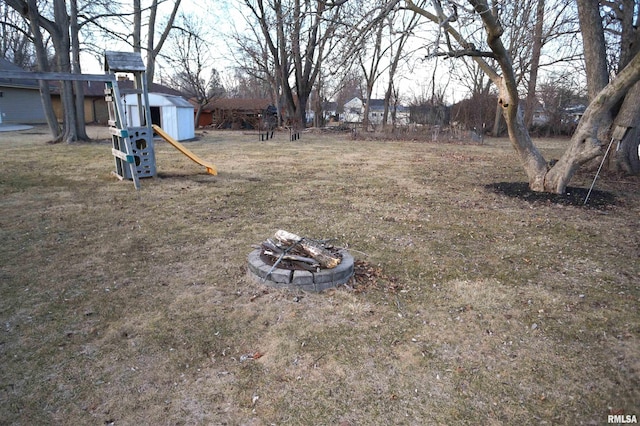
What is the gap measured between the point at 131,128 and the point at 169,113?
470 inches

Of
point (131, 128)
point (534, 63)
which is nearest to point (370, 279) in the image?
point (131, 128)

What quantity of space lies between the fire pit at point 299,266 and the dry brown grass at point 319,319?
0.15 meters

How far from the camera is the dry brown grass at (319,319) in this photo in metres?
2.40

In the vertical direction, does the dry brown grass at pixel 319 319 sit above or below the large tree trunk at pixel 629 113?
below

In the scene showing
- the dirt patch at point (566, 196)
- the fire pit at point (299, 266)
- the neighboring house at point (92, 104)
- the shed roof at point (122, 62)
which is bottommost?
the fire pit at point (299, 266)

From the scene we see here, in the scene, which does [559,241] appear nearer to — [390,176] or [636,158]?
[390,176]

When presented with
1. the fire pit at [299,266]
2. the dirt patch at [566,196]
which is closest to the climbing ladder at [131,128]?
the fire pit at [299,266]

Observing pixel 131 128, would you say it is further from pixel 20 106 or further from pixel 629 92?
pixel 20 106

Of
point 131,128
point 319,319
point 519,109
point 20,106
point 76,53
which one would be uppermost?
point 76,53

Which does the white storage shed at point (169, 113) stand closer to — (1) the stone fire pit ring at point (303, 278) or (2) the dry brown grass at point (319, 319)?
(2) the dry brown grass at point (319, 319)

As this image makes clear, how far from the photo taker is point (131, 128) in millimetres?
8703

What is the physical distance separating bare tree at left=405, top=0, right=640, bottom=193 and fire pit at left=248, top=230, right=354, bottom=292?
4.05 metres

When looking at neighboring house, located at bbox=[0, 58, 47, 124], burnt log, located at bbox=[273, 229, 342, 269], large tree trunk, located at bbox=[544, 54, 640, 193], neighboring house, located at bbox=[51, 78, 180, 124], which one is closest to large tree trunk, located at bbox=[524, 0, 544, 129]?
large tree trunk, located at bbox=[544, 54, 640, 193]

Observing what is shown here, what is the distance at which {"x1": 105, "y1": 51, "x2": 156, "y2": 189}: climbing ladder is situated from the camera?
8453 millimetres
